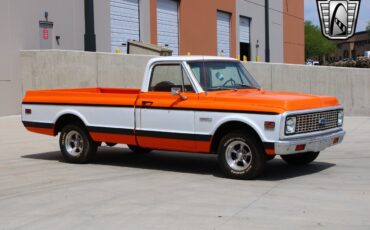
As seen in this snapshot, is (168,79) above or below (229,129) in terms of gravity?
above

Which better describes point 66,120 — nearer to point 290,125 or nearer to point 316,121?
point 290,125

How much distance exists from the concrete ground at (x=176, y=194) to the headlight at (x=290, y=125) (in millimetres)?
741

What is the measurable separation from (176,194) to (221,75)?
253 cm

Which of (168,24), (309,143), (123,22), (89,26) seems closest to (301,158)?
(309,143)

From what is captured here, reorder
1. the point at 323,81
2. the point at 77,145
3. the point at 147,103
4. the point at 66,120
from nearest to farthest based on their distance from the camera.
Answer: the point at 147,103
the point at 77,145
the point at 66,120
the point at 323,81

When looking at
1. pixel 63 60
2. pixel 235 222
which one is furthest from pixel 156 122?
pixel 63 60

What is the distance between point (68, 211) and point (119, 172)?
2706 mm

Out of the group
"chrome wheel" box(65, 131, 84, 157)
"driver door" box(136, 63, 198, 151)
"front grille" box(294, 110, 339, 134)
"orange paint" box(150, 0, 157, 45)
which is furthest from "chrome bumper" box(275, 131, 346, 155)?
"orange paint" box(150, 0, 157, 45)

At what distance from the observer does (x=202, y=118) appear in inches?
348

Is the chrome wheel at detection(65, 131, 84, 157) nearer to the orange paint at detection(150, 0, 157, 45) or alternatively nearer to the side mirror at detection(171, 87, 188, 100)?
the side mirror at detection(171, 87, 188, 100)

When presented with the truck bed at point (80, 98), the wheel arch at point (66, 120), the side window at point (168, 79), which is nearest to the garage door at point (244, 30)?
the truck bed at point (80, 98)

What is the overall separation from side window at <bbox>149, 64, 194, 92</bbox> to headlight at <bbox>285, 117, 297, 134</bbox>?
167 cm

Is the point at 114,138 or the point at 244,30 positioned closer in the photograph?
the point at 114,138

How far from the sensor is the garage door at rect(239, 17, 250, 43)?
39.8 metres
